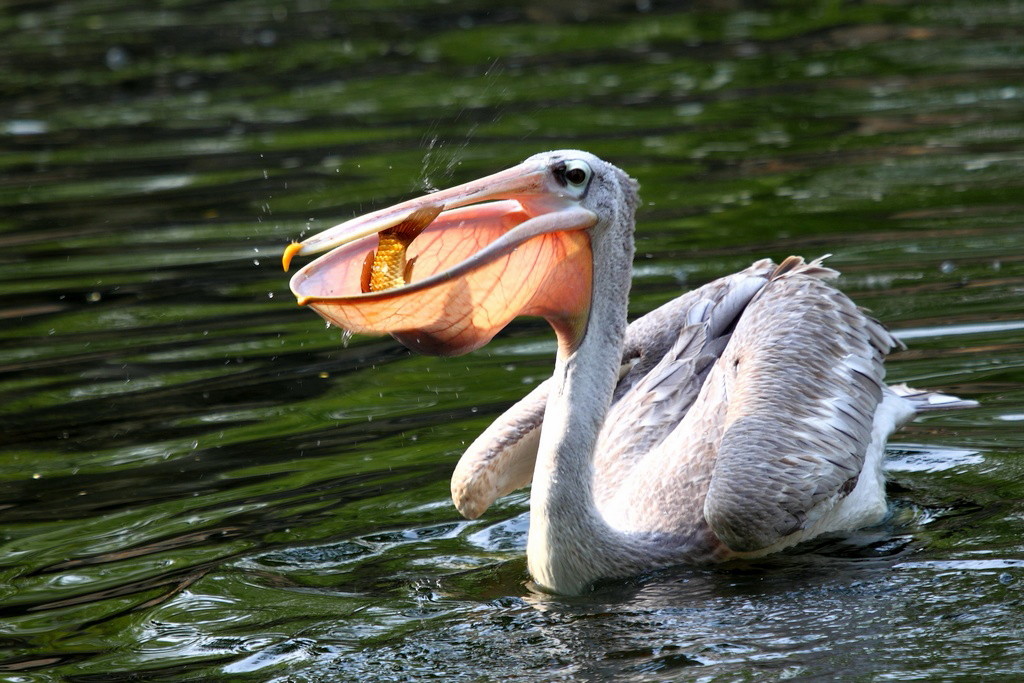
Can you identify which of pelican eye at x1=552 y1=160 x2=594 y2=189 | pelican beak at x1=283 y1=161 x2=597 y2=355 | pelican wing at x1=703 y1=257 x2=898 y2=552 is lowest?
pelican wing at x1=703 y1=257 x2=898 y2=552

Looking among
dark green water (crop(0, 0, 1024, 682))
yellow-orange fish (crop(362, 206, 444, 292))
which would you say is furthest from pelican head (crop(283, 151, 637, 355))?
dark green water (crop(0, 0, 1024, 682))

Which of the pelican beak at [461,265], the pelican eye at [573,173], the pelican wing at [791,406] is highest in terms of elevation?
the pelican eye at [573,173]

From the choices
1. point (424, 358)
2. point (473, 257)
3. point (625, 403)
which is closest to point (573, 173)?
point (473, 257)

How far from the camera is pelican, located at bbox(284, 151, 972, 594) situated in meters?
3.96

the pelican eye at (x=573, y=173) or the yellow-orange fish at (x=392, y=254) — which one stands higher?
the pelican eye at (x=573, y=173)

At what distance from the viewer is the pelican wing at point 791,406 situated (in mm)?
4320

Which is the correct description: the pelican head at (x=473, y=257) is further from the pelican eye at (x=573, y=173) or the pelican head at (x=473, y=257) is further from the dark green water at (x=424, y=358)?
the dark green water at (x=424, y=358)

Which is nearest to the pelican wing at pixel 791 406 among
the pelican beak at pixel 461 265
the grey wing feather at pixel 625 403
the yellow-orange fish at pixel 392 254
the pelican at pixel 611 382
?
the pelican at pixel 611 382

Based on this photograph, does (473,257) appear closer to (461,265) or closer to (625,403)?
(461,265)

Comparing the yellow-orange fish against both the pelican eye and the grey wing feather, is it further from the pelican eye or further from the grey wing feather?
the grey wing feather

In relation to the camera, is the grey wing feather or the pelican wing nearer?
the pelican wing

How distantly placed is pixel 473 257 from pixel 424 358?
284 centimetres

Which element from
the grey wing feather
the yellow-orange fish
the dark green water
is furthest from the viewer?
the grey wing feather

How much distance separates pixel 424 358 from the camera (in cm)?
674
